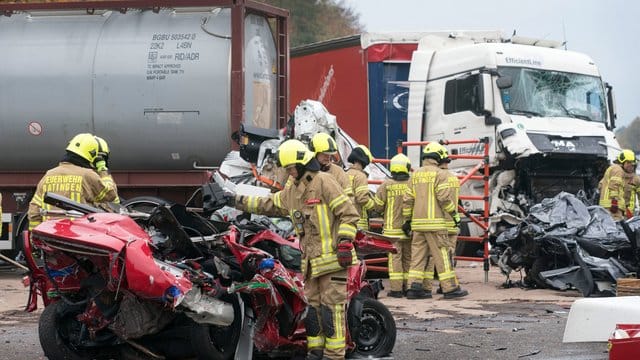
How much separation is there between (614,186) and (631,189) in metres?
0.36

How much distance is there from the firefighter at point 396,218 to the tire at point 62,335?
6.01 m

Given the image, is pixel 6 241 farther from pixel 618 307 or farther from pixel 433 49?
pixel 618 307

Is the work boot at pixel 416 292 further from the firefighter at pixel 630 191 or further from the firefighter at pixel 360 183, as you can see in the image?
the firefighter at pixel 630 191

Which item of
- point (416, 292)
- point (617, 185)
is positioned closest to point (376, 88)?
point (617, 185)

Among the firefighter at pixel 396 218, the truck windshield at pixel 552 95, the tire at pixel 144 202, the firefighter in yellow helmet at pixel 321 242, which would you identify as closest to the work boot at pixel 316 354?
the firefighter in yellow helmet at pixel 321 242

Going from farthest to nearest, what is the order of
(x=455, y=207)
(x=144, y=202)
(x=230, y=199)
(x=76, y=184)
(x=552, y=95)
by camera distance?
(x=552, y=95)
(x=144, y=202)
(x=455, y=207)
(x=76, y=184)
(x=230, y=199)

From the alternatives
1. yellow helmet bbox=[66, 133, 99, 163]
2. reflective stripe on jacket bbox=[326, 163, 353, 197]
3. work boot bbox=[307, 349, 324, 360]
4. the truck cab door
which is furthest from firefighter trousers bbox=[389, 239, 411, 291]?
work boot bbox=[307, 349, 324, 360]

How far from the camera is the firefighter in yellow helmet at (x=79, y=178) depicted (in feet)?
30.6

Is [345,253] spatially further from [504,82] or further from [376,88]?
[376,88]

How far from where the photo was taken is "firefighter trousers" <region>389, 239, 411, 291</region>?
488 inches

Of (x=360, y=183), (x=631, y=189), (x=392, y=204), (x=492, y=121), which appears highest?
(x=492, y=121)

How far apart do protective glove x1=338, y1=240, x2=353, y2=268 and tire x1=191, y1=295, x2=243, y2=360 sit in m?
0.79

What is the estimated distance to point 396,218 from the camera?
12.5 m

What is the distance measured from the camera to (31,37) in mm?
14078
